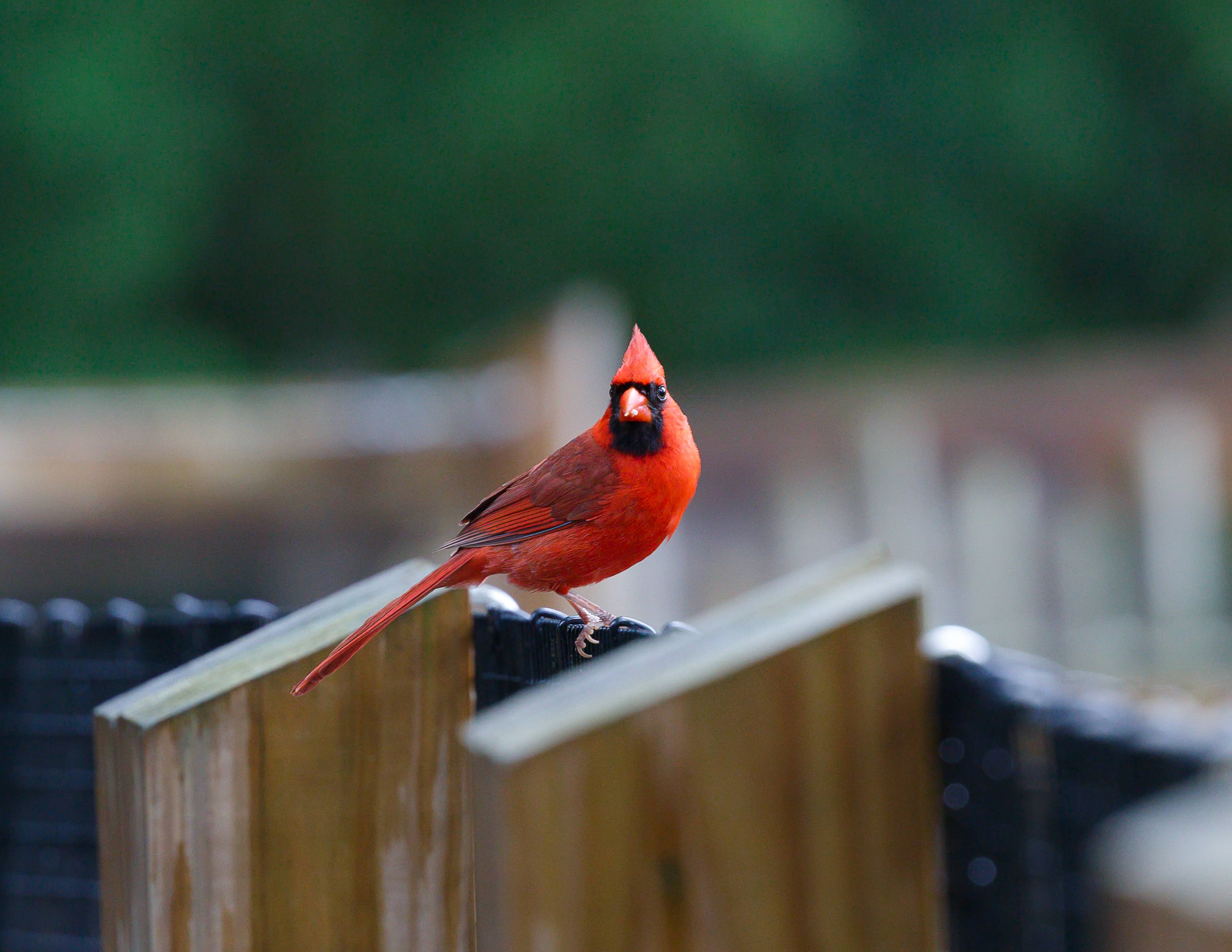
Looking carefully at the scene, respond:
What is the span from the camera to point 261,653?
62.9 inches

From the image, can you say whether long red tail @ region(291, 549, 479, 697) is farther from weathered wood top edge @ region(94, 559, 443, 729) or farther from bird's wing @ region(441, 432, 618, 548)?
bird's wing @ region(441, 432, 618, 548)

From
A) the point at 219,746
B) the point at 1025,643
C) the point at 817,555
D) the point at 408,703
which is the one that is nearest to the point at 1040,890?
the point at 408,703

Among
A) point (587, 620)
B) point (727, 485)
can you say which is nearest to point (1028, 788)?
point (587, 620)

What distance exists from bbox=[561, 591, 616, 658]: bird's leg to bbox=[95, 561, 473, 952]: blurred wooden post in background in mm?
162

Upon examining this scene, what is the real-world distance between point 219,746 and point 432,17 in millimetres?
15761

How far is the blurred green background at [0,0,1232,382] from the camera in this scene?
47.6 ft

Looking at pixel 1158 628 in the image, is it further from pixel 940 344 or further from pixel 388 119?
pixel 388 119

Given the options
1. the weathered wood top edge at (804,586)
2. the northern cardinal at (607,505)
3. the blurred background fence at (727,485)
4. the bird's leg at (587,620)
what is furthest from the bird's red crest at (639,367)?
the blurred background fence at (727,485)

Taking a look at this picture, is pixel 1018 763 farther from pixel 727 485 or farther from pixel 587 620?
pixel 727 485

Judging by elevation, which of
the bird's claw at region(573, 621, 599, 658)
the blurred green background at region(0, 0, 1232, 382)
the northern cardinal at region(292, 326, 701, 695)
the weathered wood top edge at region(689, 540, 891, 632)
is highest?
the blurred green background at region(0, 0, 1232, 382)

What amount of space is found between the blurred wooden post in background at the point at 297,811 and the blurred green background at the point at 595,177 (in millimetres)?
13450

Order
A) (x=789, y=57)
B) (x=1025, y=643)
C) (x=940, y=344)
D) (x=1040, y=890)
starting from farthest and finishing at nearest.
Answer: (x=940, y=344) → (x=789, y=57) → (x=1025, y=643) → (x=1040, y=890)

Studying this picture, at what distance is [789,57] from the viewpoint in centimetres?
1609

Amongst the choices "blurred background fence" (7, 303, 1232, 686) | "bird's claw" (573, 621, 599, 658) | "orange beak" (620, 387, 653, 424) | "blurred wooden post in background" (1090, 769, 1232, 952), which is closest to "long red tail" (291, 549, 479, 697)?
"bird's claw" (573, 621, 599, 658)
